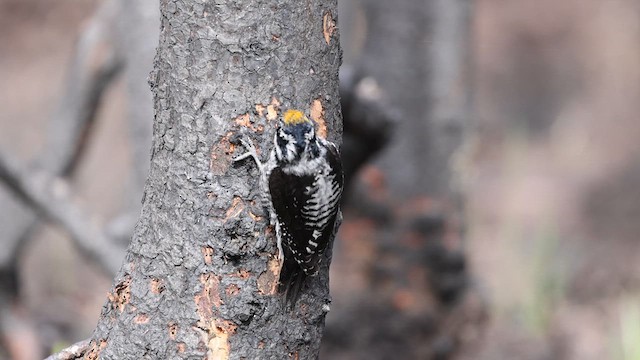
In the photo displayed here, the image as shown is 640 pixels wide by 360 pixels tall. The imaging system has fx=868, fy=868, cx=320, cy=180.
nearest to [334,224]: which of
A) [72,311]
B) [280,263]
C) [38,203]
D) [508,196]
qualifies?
[280,263]

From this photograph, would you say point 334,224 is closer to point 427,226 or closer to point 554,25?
point 427,226

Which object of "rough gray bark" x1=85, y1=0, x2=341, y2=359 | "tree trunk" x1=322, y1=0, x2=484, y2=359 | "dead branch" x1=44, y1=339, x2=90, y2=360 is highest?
"tree trunk" x1=322, y1=0, x2=484, y2=359

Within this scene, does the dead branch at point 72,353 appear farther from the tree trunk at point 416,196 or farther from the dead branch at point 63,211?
the tree trunk at point 416,196

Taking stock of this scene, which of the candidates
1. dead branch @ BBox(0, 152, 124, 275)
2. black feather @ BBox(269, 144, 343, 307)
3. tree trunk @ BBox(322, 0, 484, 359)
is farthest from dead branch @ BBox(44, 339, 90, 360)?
tree trunk @ BBox(322, 0, 484, 359)

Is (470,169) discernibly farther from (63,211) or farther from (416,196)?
(63,211)

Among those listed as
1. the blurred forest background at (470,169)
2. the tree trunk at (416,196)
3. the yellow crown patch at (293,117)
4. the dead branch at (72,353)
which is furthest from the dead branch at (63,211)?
the yellow crown patch at (293,117)

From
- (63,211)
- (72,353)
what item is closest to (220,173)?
(72,353)

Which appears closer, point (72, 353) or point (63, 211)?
point (72, 353)

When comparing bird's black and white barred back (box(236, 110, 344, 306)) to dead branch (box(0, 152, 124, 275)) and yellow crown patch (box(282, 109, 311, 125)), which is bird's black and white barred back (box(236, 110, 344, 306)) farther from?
dead branch (box(0, 152, 124, 275))
